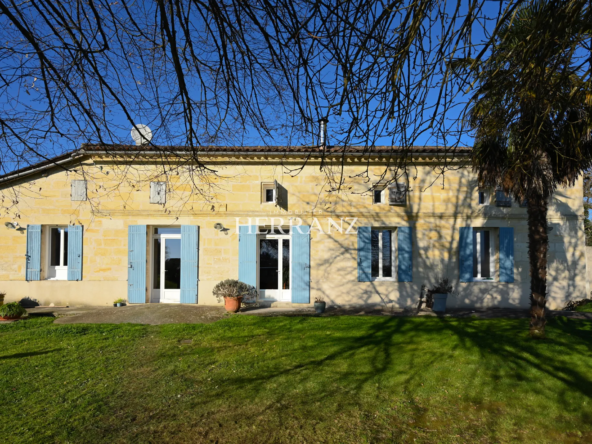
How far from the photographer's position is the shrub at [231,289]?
30.6 feet

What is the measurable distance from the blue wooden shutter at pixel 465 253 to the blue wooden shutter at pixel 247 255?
5805 millimetres

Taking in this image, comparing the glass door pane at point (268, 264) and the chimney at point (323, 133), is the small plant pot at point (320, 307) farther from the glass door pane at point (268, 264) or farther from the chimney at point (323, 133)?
the chimney at point (323, 133)

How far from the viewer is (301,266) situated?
10156 mm

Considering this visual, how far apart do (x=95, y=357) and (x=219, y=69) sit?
4792 mm

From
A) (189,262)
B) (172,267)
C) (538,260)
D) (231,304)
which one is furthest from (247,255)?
(538,260)

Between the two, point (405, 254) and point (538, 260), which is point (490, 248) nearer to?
point (405, 254)

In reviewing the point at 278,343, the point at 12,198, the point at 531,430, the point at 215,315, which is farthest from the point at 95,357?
the point at 12,198

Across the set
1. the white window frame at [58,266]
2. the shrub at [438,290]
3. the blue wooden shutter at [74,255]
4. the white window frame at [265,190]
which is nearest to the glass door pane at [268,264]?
the white window frame at [265,190]

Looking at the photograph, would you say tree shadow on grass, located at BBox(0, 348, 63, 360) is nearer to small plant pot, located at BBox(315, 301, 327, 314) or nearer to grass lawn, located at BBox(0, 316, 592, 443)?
grass lawn, located at BBox(0, 316, 592, 443)

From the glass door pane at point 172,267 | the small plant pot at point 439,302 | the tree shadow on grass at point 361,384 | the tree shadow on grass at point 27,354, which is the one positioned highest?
the glass door pane at point 172,267

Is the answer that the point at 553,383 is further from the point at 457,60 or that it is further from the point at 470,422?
the point at 457,60

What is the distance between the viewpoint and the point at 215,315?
→ 8859mm

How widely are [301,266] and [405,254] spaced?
2.95 m

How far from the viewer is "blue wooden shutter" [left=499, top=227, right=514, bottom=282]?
33.2 feet
